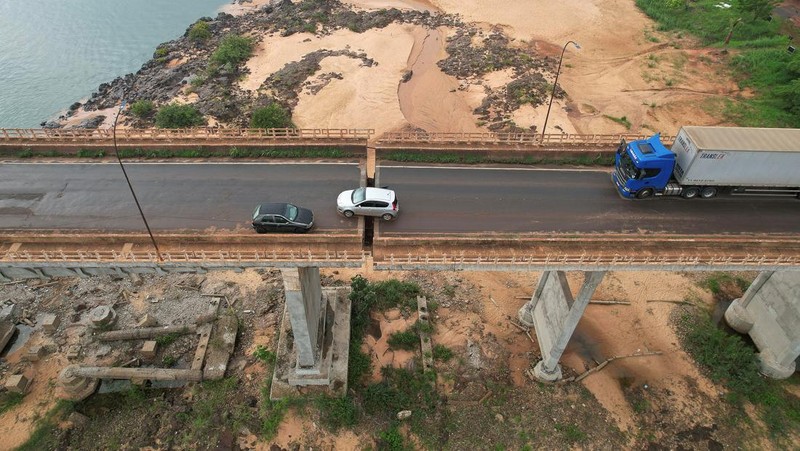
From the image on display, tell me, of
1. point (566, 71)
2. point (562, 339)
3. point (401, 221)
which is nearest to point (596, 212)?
point (562, 339)

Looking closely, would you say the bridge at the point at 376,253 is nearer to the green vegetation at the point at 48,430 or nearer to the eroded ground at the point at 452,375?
the eroded ground at the point at 452,375

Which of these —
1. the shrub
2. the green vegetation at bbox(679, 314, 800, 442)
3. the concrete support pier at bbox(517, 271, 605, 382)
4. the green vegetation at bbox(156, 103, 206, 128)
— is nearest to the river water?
the shrub

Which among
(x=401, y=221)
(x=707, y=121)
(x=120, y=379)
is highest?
(x=401, y=221)

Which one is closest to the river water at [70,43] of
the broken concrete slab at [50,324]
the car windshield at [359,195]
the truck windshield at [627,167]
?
the broken concrete slab at [50,324]

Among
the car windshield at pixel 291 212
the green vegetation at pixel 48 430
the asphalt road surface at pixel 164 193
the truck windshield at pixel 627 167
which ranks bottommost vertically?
the green vegetation at pixel 48 430

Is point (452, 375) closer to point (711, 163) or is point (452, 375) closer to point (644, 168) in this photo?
point (644, 168)

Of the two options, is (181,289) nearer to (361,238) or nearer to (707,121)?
(361,238)

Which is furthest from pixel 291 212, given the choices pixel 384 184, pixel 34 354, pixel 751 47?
pixel 751 47
